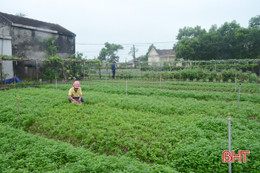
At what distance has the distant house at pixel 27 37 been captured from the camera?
18.3m

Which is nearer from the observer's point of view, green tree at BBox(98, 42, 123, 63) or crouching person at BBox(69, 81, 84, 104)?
crouching person at BBox(69, 81, 84, 104)

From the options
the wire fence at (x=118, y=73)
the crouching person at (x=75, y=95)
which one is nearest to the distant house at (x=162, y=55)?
the wire fence at (x=118, y=73)

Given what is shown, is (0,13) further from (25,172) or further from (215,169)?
(215,169)

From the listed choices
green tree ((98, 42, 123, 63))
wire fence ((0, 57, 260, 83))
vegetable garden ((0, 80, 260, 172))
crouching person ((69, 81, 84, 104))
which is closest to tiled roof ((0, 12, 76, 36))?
wire fence ((0, 57, 260, 83))

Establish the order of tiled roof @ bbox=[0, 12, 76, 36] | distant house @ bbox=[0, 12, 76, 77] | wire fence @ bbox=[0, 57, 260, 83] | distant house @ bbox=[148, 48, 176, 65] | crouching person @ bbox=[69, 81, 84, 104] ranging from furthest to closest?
distant house @ bbox=[148, 48, 176, 65] < tiled roof @ bbox=[0, 12, 76, 36] < distant house @ bbox=[0, 12, 76, 77] < wire fence @ bbox=[0, 57, 260, 83] < crouching person @ bbox=[69, 81, 84, 104]

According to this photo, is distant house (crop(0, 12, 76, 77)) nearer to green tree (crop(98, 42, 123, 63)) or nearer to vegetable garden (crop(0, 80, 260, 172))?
vegetable garden (crop(0, 80, 260, 172))

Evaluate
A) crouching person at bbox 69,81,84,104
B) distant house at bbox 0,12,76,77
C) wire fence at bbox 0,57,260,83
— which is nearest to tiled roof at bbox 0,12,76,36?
distant house at bbox 0,12,76,77

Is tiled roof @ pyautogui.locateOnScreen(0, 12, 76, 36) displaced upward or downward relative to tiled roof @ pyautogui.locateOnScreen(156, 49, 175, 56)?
downward

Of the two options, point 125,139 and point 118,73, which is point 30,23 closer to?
point 118,73

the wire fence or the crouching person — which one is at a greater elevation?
the wire fence

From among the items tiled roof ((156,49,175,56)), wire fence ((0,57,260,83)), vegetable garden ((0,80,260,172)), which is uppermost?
tiled roof ((156,49,175,56))

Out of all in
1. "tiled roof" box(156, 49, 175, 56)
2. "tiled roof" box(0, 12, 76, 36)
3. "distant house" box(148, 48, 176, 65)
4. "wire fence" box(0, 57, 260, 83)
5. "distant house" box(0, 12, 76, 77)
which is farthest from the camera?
"tiled roof" box(156, 49, 175, 56)

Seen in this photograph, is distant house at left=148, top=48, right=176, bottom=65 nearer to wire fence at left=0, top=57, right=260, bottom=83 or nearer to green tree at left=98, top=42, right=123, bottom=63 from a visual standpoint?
green tree at left=98, top=42, right=123, bottom=63

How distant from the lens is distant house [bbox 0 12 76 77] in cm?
1830
